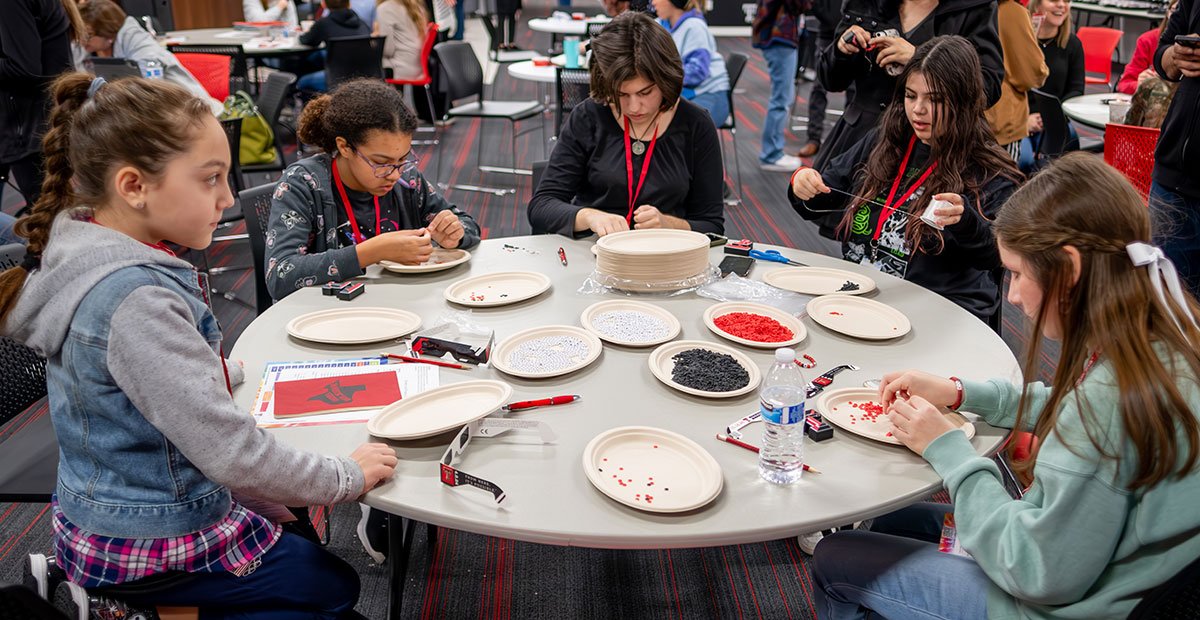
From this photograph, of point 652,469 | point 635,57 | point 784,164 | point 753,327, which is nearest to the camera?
point 652,469

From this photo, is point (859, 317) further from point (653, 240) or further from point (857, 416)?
point (653, 240)

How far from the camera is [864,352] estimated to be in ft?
5.64

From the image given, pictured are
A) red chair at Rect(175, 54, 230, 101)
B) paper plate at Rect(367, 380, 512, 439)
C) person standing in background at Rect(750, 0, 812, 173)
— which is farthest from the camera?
person standing in background at Rect(750, 0, 812, 173)

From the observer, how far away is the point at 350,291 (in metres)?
1.95

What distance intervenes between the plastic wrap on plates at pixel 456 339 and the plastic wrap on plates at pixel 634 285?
0.35m

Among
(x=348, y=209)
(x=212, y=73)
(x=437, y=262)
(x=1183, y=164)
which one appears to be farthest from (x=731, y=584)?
(x=212, y=73)

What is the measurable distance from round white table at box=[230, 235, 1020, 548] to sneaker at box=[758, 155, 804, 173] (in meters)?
4.39

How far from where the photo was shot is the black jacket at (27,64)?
3229 millimetres

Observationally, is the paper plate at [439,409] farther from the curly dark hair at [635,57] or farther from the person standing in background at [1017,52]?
the person standing in background at [1017,52]

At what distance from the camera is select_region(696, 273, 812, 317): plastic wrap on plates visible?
1979 millimetres

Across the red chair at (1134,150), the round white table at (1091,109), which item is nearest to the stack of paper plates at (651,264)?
the red chair at (1134,150)

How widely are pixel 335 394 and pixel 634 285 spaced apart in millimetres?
827

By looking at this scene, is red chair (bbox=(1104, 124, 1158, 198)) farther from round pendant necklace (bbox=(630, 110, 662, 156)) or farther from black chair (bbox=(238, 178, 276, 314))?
black chair (bbox=(238, 178, 276, 314))

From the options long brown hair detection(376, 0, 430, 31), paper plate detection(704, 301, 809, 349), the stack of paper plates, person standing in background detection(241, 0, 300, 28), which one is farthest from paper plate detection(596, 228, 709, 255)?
person standing in background detection(241, 0, 300, 28)
